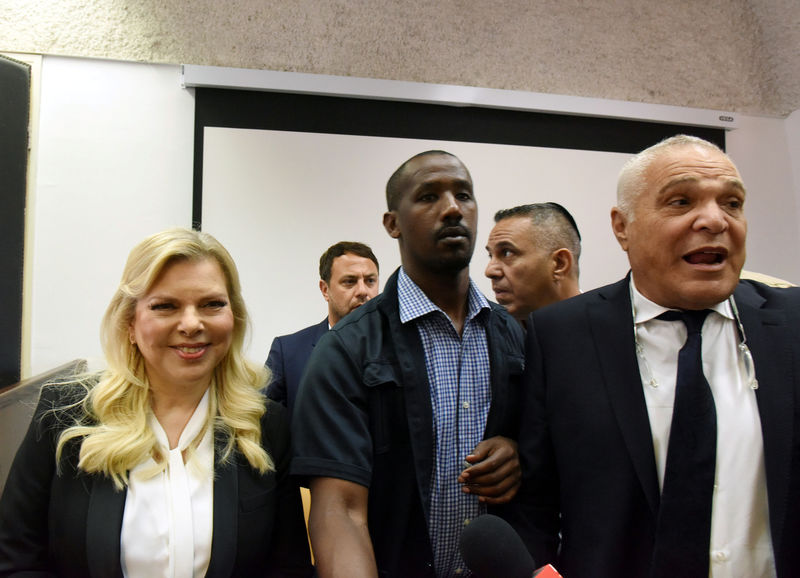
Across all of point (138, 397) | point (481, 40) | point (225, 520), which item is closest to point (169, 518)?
point (225, 520)

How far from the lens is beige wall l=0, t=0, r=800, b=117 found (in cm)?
277

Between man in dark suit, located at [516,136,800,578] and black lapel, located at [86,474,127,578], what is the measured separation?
0.84 meters

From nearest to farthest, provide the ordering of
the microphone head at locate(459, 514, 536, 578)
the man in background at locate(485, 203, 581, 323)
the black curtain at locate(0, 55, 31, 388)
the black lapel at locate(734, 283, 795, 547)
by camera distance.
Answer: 1. the microphone head at locate(459, 514, 536, 578)
2. the black lapel at locate(734, 283, 795, 547)
3. the man in background at locate(485, 203, 581, 323)
4. the black curtain at locate(0, 55, 31, 388)

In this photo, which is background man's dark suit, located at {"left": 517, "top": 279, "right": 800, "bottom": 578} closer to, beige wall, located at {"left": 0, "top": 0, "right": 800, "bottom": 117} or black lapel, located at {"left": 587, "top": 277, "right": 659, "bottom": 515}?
black lapel, located at {"left": 587, "top": 277, "right": 659, "bottom": 515}

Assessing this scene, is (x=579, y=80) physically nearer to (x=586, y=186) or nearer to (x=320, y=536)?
(x=586, y=186)

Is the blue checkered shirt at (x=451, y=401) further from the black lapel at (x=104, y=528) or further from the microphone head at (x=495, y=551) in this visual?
the black lapel at (x=104, y=528)

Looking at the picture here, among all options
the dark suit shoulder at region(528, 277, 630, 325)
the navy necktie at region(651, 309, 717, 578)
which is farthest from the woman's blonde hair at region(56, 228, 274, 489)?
the navy necktie at region(651, 309, 717, 578)

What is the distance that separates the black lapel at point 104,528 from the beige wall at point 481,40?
221 cm

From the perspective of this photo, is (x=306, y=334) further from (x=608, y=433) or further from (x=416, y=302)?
(x=608, y=433)

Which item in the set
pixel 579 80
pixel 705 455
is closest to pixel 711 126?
pixel 579 80

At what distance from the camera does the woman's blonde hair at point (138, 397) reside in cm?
127

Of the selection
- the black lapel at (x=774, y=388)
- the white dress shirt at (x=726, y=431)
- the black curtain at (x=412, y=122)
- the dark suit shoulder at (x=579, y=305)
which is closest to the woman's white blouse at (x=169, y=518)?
the dark suit shoulder at (x=579, y=305)

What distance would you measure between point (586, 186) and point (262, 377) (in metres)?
2.32

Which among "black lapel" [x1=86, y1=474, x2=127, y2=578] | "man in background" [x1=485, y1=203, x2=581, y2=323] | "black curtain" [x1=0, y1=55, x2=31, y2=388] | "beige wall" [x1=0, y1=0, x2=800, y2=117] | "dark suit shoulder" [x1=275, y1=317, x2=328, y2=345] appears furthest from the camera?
"beige wall" [x1=0, y1=0, x2=800, y2=117]
